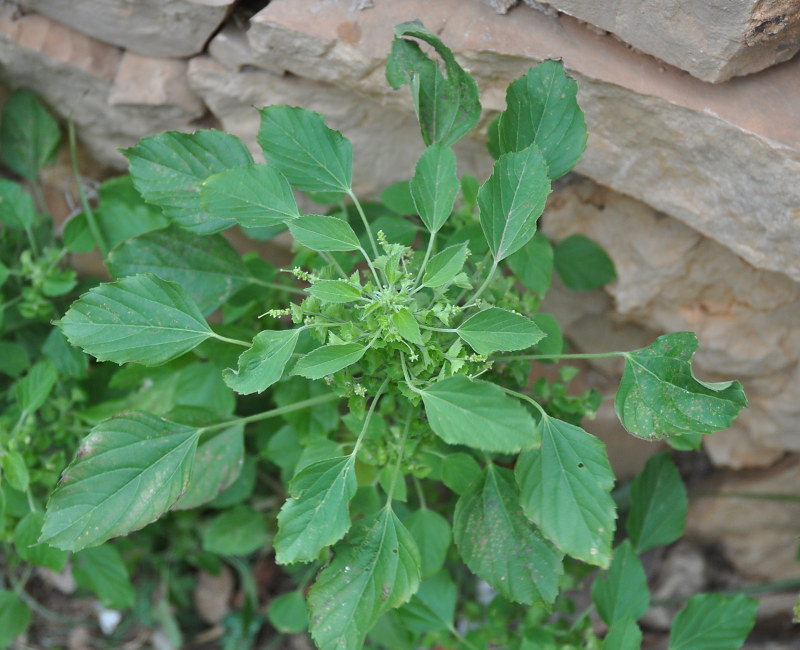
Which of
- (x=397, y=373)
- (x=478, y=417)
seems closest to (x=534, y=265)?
(x=397, y=373)

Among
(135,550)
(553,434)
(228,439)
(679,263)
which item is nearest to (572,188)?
(679,263)

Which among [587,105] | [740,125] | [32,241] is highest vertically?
[740,125]

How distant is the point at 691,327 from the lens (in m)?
1.79

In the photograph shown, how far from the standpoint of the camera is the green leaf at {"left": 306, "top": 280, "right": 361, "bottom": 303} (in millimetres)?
1141

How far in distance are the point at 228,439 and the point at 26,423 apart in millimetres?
500

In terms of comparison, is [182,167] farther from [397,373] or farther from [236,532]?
[236,532]

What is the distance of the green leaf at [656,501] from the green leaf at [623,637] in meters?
0.32

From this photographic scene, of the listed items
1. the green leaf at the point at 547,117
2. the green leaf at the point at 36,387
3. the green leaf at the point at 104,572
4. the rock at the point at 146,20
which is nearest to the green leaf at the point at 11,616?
the green leaf at the point at 104,572

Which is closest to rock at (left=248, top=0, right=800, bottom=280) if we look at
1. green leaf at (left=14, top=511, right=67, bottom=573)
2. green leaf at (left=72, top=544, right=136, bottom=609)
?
green leaf at (left=14, top=511, right=67, bottom=573)

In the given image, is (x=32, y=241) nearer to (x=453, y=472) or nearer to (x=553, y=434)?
(x=453, y=472)

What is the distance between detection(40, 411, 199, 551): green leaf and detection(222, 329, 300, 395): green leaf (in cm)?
25

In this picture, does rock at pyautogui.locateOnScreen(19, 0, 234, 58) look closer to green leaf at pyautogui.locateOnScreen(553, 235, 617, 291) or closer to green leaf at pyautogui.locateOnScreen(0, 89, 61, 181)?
green leaf at pyautogui.locateOnScreen(0, 89, 61, 181)

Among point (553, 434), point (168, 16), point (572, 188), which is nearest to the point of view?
point (553, 434)

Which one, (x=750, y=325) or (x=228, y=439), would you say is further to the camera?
(x=750, y=325)
